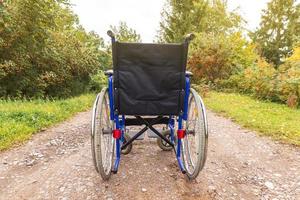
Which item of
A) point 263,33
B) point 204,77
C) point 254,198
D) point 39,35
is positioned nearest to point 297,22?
point 263,33

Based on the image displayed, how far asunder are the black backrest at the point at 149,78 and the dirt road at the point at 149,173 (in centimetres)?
66

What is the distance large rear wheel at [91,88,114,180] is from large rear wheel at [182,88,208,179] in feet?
2.49

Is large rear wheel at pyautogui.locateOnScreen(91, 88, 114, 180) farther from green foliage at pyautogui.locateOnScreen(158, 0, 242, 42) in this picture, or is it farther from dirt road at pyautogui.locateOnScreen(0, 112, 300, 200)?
green foliage at pyautogui.locateOnScreen(158, 0, 242, 42)

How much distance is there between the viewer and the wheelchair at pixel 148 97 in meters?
2.22

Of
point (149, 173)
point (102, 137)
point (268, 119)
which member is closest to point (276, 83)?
point (268, 119)

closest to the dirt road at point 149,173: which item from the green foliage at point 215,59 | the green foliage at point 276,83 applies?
the green foliage at point 276,83

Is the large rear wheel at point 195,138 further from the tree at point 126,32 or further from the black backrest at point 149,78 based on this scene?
the tree at point 126,32

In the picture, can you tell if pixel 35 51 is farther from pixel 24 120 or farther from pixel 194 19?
pixel 194 19

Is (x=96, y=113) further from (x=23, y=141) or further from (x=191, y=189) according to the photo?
(x=23, y=141)

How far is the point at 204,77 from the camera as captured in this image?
35.0ft

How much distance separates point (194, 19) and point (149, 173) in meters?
15.8

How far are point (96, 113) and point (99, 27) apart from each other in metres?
12.1

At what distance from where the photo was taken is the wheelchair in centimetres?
222

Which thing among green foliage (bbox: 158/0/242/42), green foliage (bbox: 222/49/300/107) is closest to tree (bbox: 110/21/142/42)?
green foliage (bbox: 158/0/242/42)
